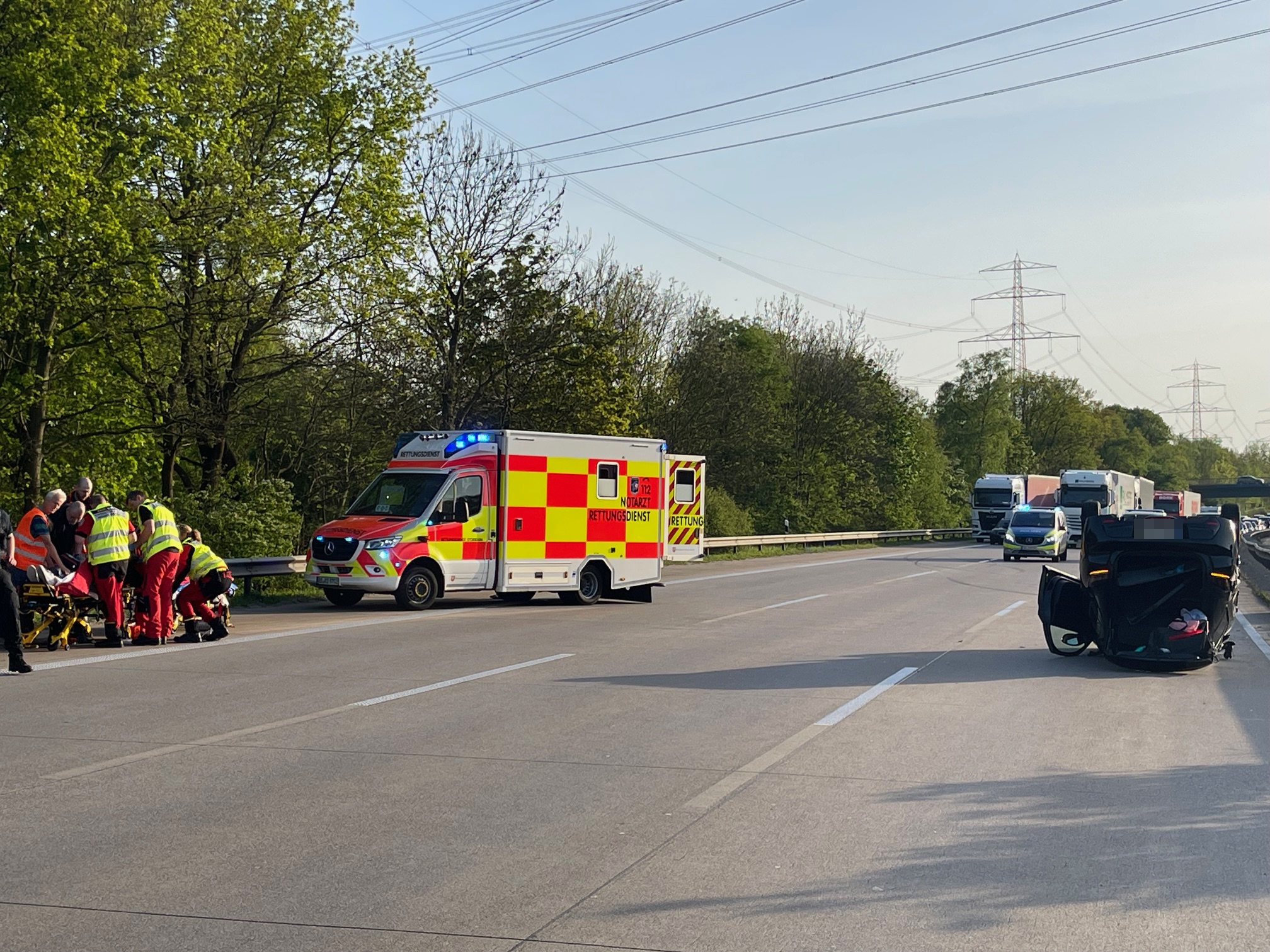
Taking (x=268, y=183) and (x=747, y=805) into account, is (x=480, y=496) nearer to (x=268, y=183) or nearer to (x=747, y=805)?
(x=268, y=183)

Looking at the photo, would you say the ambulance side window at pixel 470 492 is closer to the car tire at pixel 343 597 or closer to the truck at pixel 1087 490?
the car tire at pixel 343 597

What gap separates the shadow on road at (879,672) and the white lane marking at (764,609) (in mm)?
4122

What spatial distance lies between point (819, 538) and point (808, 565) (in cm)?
1555

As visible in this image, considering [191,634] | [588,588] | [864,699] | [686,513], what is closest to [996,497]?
[686,513]

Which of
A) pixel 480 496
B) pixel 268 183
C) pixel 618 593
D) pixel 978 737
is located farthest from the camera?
pixel 268 183

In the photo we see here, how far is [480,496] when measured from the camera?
65.0ft

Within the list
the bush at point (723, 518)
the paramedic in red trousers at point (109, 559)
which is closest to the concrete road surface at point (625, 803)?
the paramedic in red trousers at point (109, 559)

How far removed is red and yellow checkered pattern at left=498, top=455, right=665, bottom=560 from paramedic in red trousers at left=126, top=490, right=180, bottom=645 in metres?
6.34

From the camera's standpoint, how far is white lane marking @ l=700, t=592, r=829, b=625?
1816 cm

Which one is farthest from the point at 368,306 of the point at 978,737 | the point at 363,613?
the point at 978,737

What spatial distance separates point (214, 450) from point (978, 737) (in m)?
23.6

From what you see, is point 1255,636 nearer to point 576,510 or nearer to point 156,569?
point 576,510

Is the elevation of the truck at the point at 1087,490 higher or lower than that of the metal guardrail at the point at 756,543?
higher

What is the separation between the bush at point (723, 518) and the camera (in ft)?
145
